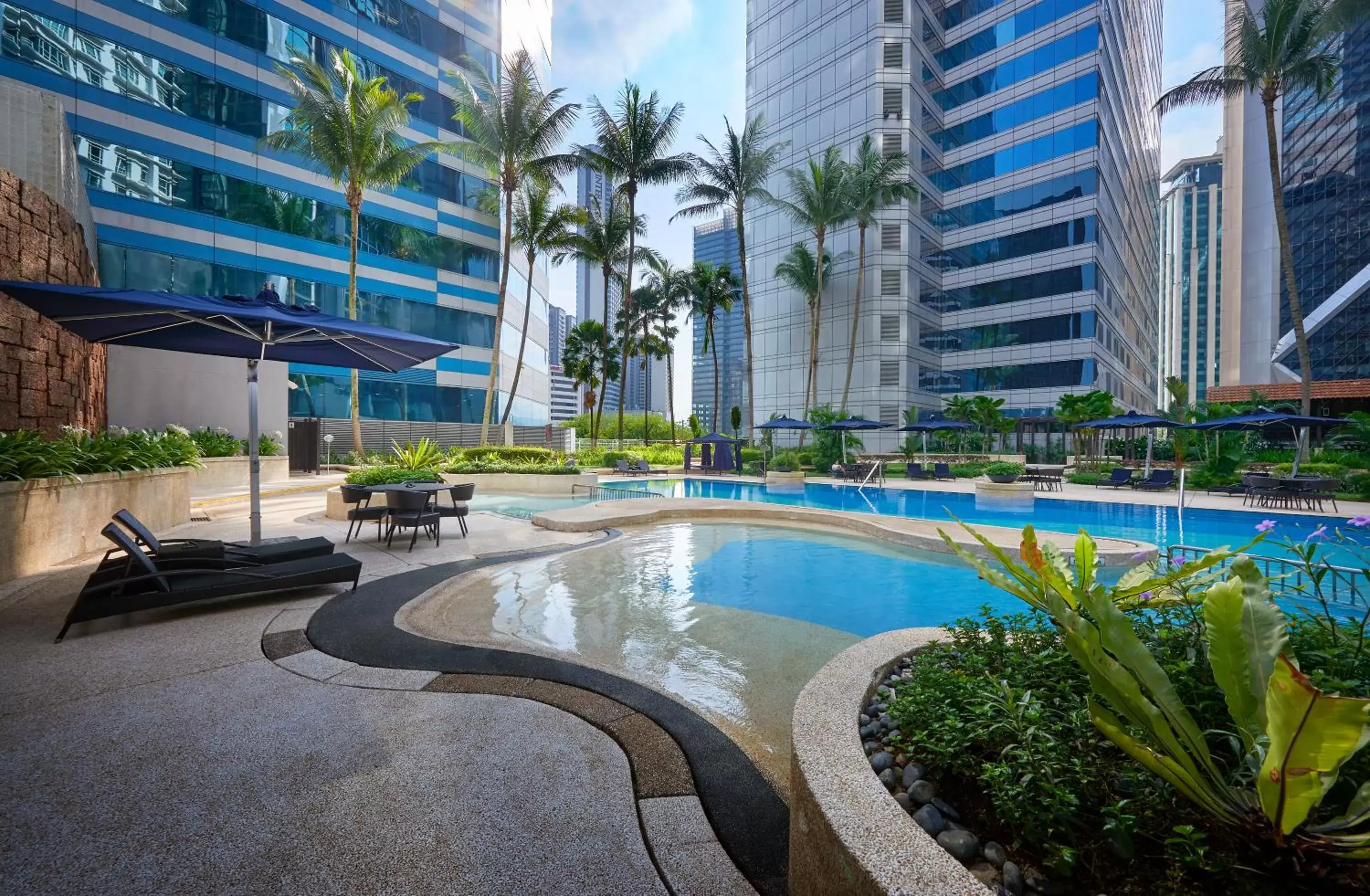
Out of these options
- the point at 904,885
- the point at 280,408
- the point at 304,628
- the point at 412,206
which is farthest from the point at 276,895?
the point at 412,206

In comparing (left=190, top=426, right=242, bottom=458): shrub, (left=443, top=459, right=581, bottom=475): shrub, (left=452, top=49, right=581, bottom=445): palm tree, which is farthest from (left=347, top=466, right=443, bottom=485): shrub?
(left=452, top=49, right=581, bottom=445): palm tree

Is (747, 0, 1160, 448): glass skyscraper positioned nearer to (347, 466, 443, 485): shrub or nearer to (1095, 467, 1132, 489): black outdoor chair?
(1095, 467, 1132, 489): black outdoor chair

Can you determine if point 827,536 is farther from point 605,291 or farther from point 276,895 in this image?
point 605,291

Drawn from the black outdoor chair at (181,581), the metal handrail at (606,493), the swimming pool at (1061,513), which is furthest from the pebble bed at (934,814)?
the metal handrail at (606,493)

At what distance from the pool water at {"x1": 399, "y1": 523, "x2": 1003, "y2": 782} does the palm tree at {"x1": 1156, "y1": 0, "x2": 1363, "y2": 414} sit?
68.3 feet

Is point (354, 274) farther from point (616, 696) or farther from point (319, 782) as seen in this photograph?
point (319, 782)

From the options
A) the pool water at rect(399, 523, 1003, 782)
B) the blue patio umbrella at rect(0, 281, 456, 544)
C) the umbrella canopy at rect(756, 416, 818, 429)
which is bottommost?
the pool water at rect(399, 523, 1003, 782)

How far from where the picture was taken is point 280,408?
19.9 meters

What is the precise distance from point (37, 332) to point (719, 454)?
22096mm

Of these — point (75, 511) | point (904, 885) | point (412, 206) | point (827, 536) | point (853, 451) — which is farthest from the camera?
point (853, 451)

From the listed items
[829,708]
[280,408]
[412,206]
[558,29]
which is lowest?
[829,708]

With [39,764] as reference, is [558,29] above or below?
above

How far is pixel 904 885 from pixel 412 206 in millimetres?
35246

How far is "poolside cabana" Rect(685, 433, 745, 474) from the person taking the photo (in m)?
27.2
